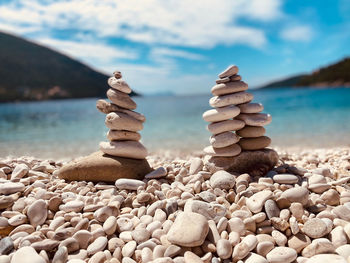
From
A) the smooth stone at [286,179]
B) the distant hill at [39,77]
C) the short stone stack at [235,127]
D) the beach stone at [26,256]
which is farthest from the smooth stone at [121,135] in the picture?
the distant hill at [39,77]

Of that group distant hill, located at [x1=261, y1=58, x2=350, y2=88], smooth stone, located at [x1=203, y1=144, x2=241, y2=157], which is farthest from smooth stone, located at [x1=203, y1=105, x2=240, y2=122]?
distant hill, located at [x1=261, y1=58, x2=350, y2=88]

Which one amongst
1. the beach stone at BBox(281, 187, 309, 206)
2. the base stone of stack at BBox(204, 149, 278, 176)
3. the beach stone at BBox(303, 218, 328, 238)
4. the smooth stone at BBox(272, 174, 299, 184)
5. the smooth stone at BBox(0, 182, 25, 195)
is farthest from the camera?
the base stone of stack at BBox(204, 149, 278, 176)

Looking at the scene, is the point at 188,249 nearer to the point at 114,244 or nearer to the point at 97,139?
the point at 114,244

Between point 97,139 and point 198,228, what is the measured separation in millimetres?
11122

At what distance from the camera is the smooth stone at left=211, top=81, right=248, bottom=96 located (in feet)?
15.0

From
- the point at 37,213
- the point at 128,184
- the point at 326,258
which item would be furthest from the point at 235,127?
the point at 37,213

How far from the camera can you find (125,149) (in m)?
4.50

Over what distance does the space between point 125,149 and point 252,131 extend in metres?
2.26

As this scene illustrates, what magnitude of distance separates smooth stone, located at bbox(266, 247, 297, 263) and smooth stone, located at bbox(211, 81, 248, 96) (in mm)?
2714

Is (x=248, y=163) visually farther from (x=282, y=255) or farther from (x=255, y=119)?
(x=282, y=255)

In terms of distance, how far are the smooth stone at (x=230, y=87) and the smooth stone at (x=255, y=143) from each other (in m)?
0.92

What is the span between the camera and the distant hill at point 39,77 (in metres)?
65.2

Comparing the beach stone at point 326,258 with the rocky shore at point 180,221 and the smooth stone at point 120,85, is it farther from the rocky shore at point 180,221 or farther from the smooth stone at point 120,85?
the smooth stone at point 120,85

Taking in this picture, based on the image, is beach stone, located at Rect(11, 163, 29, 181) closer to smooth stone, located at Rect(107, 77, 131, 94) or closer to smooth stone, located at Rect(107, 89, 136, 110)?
smooth stone, located at Rect(107, 89, 136, 110)
